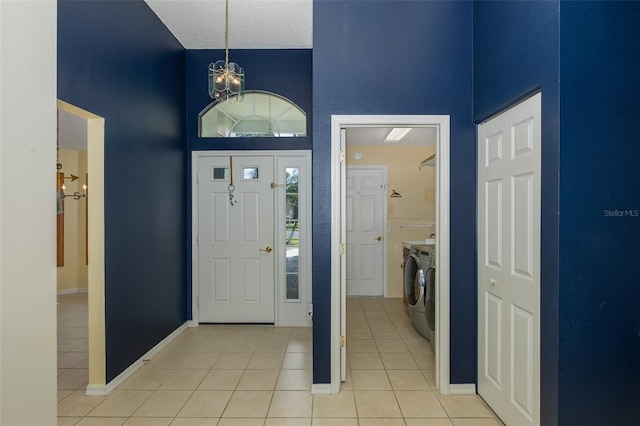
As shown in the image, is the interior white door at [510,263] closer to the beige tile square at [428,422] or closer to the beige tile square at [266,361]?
the beige tile square at [428,422]

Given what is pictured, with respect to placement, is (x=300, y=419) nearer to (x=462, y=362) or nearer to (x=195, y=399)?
(x=195, y=399)

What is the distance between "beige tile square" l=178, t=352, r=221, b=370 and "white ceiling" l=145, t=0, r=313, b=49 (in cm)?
323

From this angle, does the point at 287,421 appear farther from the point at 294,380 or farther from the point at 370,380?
the point at 370,380

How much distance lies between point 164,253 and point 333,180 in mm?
→ 2012

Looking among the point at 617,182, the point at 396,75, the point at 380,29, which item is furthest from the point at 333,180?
the point at 617,182

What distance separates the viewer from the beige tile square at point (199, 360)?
307cm

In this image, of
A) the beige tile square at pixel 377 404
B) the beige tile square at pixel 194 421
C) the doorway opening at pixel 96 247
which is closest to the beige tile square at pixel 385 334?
the beige tile square at pixel 377 404

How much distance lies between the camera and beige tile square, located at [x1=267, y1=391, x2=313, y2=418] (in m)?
2.36

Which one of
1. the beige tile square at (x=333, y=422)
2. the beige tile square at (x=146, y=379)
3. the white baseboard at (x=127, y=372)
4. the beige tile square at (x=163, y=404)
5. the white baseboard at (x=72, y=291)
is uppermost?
the white baseboard at (x=127, y=372)

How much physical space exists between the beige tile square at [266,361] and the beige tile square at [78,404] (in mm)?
1137

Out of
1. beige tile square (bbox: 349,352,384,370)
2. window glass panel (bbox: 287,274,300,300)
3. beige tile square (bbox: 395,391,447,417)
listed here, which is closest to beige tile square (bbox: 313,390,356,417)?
beige tile square (bbox: 395,391,447,417)

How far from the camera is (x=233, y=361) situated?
10.5 ft

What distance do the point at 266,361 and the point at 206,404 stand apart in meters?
0.79

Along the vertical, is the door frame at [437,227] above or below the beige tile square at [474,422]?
above
